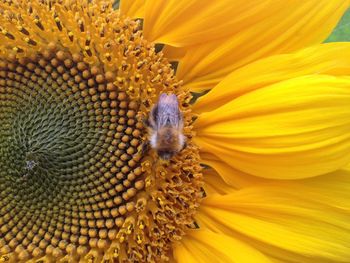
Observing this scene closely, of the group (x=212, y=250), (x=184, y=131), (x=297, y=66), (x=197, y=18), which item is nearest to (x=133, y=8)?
(x=197, y=18)

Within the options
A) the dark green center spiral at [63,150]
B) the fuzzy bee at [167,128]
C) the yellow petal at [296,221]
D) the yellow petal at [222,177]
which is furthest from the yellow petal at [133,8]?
the yellow petal at [296,221]

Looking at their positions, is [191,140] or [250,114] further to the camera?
[191,140]

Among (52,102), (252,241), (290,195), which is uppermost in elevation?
(52,102)

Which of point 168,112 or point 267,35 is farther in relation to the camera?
point 267,35

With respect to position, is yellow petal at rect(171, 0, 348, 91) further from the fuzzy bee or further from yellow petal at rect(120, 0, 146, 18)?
the fuzzy bee

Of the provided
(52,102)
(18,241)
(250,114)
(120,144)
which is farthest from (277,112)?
(18,241)

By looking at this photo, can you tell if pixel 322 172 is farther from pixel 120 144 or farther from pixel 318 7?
pixel 120 144

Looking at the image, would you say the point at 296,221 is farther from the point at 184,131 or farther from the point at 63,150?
the point at 63,150
